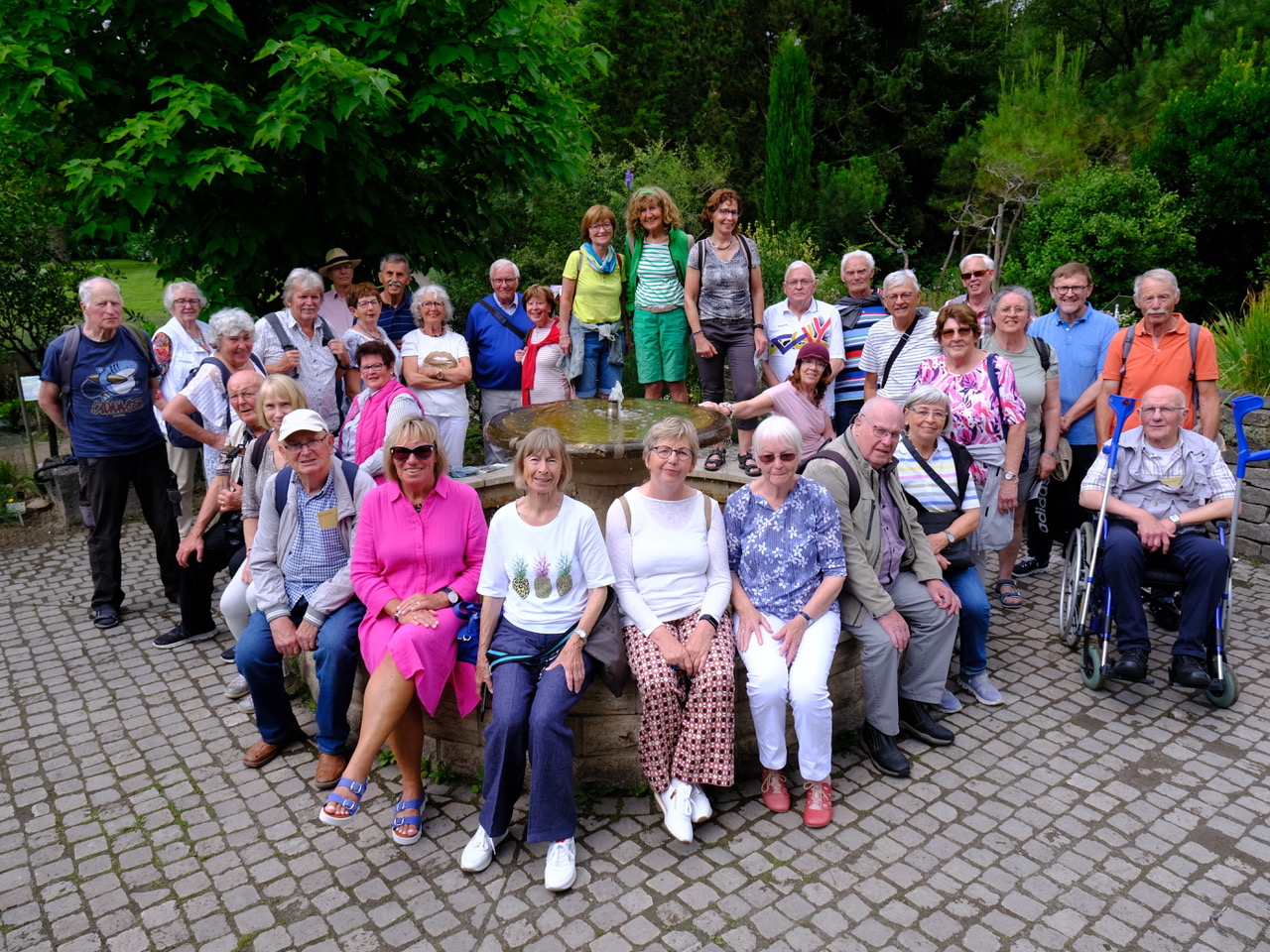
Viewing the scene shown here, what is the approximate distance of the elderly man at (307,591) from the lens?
4316mm

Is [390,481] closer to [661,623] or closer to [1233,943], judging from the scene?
[661,623]

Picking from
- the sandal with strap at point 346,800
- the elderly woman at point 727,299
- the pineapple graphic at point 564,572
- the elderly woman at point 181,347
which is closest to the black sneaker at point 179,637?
the elderly woman at point 181,347

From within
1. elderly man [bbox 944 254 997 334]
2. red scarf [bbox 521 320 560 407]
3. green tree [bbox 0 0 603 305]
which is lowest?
red scarf [bbox 521 320 560 407]

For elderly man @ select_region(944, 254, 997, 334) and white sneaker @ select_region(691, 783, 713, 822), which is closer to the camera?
white sneaker @ select_region(691, 783, 713, 822)

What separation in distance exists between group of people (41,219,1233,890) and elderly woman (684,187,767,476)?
2 cm

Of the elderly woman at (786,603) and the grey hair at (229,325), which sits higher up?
the grey hair at (229,325)

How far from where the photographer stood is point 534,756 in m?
3.73

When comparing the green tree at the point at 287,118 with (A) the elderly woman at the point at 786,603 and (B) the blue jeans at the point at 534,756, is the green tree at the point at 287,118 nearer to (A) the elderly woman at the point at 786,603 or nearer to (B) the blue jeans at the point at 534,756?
(A) the elderly woman at the point at 786,603

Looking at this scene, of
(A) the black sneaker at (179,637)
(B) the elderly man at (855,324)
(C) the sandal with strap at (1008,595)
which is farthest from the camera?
(B) the elderly man at (855,324)

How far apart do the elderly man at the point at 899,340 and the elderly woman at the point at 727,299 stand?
94cm

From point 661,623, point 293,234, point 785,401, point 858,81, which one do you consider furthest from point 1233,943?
point 858,81

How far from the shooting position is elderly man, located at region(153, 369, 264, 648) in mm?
5215

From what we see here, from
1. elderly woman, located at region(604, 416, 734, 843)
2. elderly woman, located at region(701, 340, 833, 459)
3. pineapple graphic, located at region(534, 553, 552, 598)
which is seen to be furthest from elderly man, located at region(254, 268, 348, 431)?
elderly woman, located at region(701, 340, 833, 459)

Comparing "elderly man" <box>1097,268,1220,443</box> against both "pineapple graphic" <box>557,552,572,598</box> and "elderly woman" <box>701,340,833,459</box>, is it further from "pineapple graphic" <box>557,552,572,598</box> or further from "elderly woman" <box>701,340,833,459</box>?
"pineapple graphic" <box>557,552,572,598</box>
